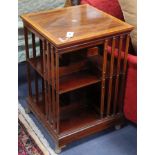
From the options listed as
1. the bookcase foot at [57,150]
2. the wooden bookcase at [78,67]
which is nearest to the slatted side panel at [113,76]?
the wooden bookcase at [78,67]

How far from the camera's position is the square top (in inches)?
53.1

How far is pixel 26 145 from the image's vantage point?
1602mm

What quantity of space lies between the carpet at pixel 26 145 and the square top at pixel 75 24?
2.02 feet

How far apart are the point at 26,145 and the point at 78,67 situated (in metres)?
0.51

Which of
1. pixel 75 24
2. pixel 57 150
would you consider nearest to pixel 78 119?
pixel 57 150

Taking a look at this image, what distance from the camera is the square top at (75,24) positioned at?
1348 millimetres

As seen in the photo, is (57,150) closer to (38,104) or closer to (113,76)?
(38,104)

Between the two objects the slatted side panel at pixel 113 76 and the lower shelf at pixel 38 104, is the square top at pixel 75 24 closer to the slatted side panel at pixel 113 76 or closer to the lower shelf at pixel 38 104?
the slatted side panel at pixel 113 76

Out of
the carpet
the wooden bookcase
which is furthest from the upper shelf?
the carpet

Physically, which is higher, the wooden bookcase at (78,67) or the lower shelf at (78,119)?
the wooden bookcase at (78,67)

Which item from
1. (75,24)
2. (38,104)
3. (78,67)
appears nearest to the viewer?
(75,24)

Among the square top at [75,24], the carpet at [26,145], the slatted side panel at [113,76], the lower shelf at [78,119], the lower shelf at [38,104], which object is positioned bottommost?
the carpet at [26,145]
